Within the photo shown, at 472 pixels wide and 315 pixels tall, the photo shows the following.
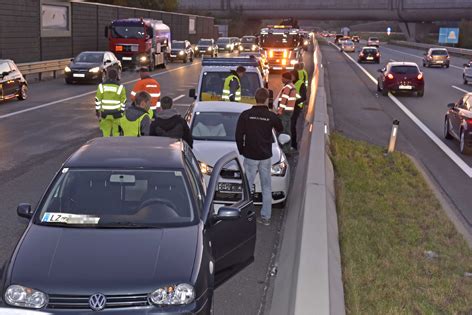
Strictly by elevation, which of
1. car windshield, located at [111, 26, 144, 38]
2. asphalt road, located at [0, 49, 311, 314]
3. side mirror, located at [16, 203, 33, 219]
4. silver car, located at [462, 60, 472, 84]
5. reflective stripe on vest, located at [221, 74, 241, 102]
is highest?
car windshield, located at [111, 26, 144, 38]

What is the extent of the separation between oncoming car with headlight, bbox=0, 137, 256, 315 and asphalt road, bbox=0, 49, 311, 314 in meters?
0.59

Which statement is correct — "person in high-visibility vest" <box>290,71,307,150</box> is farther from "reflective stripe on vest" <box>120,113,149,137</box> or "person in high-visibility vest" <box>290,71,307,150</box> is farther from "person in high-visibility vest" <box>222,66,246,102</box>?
"reflective stripe on vest" <box>120,113,149,137</box>

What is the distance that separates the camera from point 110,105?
1264 centimetres

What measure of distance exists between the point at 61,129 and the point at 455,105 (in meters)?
10.6

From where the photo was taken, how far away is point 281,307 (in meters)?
6.26

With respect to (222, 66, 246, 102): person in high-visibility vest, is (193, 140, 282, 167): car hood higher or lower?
lower

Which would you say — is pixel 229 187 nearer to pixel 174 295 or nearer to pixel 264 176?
pixel 264 176

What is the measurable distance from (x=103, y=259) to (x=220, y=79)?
12088 millimetres

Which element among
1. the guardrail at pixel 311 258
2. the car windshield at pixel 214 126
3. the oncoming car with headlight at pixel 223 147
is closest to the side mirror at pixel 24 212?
the guardrail at pixel 311 258

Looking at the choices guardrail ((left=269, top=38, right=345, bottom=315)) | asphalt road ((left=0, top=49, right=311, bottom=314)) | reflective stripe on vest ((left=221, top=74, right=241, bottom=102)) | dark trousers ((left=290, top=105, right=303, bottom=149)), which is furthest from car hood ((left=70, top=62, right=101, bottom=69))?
guardrail ((left=269, top=38, right=345, bottom=315))

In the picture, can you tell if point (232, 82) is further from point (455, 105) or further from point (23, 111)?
point (23, 111)

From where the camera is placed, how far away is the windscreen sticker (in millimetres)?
6105

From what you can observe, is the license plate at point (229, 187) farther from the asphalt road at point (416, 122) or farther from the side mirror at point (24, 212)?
the side mirror at point (24, 212)

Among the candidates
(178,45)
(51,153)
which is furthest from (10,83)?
(178,45)
